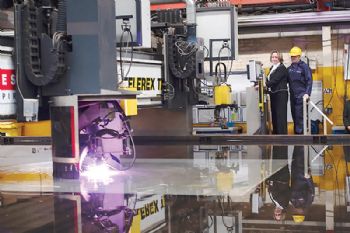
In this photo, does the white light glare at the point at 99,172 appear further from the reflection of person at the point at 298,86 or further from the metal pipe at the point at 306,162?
the reflection of person at the point at 298,86

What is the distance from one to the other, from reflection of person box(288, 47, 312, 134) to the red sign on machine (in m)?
5.39

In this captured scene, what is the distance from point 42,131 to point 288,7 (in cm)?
575

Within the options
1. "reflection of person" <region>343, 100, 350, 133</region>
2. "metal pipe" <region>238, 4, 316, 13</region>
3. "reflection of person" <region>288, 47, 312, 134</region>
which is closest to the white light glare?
"reflection of person" <region>288, 47, 312, 134</region>

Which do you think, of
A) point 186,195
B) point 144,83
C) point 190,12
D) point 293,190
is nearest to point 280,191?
point 293,190

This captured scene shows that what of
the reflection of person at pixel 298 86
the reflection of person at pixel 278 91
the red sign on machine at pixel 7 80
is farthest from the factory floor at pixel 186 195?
the reflection of person at pixel 278 91

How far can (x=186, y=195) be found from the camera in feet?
12.0

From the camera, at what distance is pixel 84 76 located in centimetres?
438

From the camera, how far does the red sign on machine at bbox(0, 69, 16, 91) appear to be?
434 centimetres

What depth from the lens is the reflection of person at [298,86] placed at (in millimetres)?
8836

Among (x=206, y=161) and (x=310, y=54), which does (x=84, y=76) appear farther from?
(x=310, y=54)

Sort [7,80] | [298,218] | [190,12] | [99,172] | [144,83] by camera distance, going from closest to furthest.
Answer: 1. [298,218]
2. [7,80]
3. [99,172]
4. [144,83]
5. [190,12]

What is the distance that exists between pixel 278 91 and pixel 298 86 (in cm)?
33

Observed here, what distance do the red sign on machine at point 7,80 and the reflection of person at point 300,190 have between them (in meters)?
2.26

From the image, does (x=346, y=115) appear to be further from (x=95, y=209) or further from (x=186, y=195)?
(x=95, y=209)
